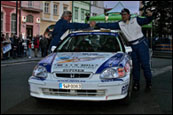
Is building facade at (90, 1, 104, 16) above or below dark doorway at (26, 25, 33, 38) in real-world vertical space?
above

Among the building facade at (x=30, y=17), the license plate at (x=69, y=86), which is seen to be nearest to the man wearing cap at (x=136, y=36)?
the license plate at (x=69, y=86)

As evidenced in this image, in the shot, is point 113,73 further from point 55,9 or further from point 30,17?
point 55,9

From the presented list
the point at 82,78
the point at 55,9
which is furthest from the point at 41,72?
the point at 55,9

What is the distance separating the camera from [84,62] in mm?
4965

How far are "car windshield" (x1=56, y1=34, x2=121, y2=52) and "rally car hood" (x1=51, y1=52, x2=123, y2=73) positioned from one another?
50cm

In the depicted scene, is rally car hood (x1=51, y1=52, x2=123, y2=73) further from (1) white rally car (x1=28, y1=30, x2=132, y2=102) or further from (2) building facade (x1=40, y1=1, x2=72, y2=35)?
(2) building facade (x1=40, y1=1, x2=72, y2=35)

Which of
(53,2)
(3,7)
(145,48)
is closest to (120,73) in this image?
(145,48)

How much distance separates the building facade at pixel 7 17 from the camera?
1228 inches

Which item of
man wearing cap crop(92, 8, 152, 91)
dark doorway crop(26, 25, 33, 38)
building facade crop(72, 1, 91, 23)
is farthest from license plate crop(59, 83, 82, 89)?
building facade crop(72, 1, 91, 23)

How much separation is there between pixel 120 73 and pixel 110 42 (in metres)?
1.32

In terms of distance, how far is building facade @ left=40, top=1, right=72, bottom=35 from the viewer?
3916cm

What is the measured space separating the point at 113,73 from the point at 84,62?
54 centimetres

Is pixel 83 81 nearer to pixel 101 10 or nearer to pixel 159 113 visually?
pixel 159 113

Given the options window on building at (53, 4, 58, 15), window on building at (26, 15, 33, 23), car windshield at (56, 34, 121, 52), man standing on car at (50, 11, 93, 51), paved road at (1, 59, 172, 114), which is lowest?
paved road at (1, 59, 172, 114)
